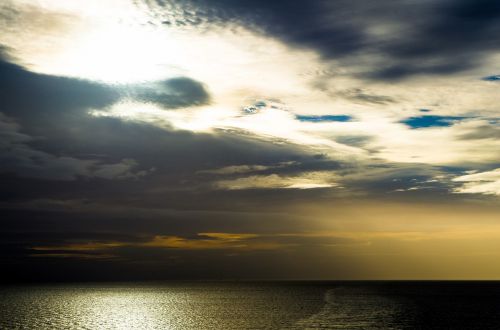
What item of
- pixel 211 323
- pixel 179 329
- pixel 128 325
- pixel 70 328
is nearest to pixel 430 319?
pixel 211 323

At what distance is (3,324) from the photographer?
98.9 m

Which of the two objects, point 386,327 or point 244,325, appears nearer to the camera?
point 386,327

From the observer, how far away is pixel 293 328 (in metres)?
82.2

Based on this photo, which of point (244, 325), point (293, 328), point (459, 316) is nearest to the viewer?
point (293, 328)

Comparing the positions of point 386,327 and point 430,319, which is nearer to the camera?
point 386,327

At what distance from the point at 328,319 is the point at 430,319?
23562 millimetres

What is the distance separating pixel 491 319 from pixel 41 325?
90.8 meters

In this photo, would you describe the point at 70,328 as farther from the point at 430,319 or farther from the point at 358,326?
the point at 430,319

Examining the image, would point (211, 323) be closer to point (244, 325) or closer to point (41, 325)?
Result: point (244, 325)

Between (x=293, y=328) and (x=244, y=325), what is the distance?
11.9 metres

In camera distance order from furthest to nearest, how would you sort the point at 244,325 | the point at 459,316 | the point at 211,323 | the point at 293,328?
the point at 459,316
the point at 211,323
the point at 244,325
the point at 293,328

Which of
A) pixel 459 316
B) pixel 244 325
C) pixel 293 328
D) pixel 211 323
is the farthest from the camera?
pixel 459 316

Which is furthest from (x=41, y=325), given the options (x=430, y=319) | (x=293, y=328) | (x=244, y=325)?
(x=430, y=319)

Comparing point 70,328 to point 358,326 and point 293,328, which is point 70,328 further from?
point 358,326
